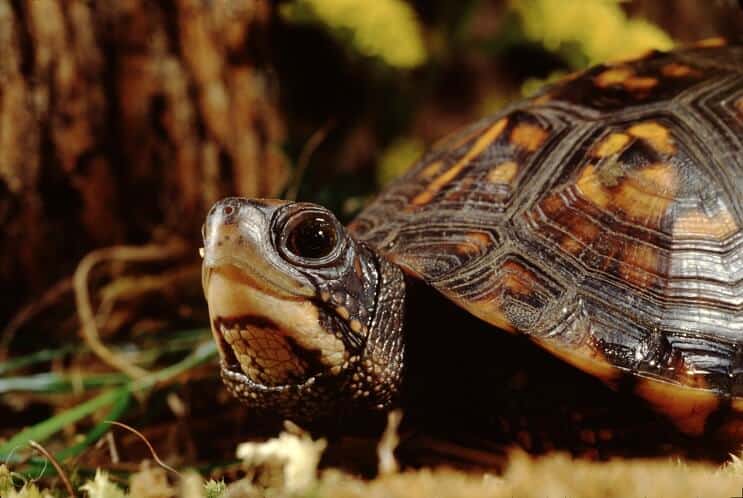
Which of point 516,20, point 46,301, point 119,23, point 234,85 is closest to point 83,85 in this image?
point 119,23

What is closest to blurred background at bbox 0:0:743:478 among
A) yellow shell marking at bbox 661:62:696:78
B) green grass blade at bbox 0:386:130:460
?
green grass blade at bbox 0:386:130:460

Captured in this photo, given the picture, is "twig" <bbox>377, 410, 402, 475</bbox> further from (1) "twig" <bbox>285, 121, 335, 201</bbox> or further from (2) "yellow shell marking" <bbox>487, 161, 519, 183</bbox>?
(1) "twig" <bbox>285, 121, 335, 201</bbox>

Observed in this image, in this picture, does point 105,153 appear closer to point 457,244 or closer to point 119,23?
point 119,23

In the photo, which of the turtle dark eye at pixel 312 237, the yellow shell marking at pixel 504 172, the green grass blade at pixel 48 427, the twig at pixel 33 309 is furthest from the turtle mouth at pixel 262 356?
the twig at pixel 33 309

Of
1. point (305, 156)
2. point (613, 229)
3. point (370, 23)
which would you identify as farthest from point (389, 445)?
point (370, 23)

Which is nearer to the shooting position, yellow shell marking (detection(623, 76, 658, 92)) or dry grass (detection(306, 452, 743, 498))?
dry grass (detection(306, 452, 743, 498))

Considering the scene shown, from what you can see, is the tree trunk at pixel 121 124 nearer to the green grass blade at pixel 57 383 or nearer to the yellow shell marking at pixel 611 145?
the green grass blade at pixel 57 383

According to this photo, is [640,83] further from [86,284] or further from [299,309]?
[86,284]
